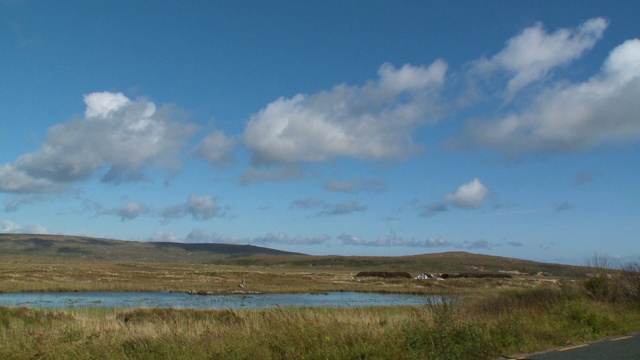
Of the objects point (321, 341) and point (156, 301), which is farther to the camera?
point (156, 301)

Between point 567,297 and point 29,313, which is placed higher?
point 567,297

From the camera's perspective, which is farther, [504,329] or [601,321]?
[601,321]

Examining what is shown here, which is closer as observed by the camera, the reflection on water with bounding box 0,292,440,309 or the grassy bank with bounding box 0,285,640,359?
the grassy bank with bounding box 0,285,640,359

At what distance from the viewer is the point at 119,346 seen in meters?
13.2

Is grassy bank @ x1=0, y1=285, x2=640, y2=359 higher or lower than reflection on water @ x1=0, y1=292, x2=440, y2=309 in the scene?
higher

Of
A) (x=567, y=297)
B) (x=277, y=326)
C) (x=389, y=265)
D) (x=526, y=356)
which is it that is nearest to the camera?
(x=526, y=356)

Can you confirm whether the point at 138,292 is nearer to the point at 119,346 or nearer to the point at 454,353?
the point at 119,346

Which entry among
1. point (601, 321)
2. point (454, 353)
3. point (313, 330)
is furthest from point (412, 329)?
point (601, 321)

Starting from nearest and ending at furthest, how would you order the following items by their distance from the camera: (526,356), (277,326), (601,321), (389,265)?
(526,356), (277,326), (601,321), (389,265)

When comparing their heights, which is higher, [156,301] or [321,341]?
[321,341]

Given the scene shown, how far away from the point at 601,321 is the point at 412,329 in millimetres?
9123

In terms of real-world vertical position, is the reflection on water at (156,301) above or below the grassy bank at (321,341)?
below

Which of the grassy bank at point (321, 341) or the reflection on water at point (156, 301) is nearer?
the grassy bank at point (321, 341)

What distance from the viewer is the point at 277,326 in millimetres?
14625
